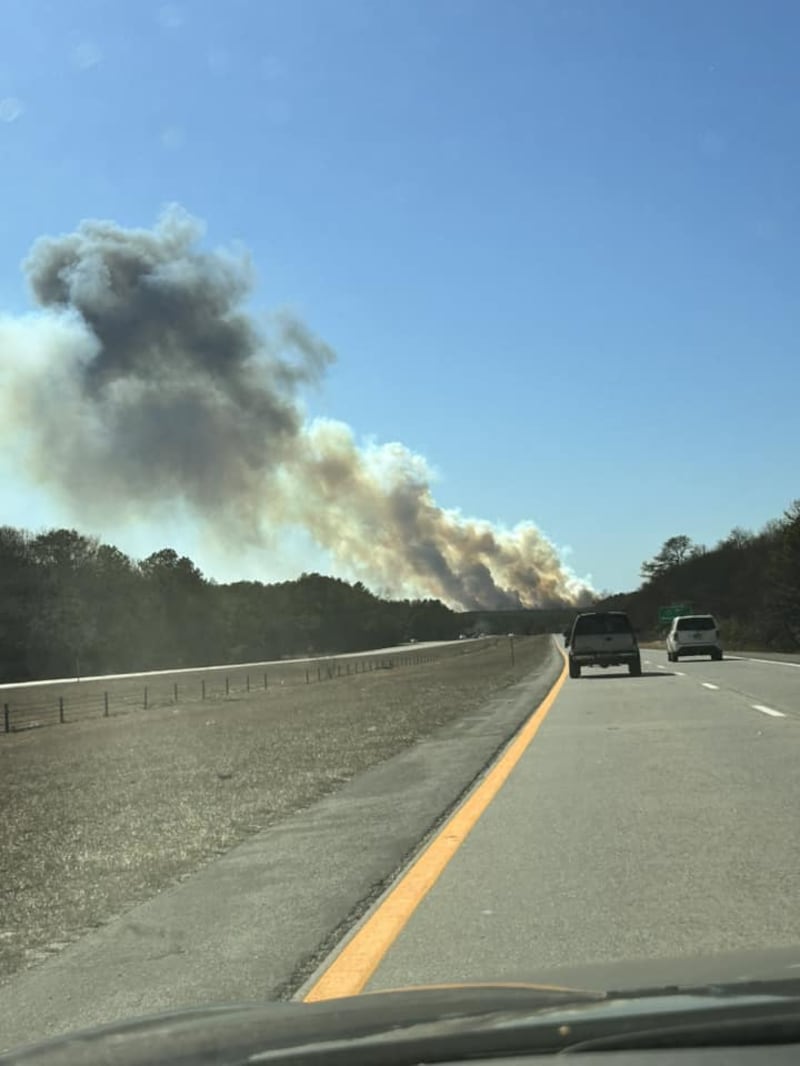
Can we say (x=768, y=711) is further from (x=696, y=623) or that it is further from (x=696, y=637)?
(x=696, y=623)

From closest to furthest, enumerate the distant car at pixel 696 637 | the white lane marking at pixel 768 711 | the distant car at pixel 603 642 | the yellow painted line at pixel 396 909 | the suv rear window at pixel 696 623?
the yellow painted line at pixel 396 909 < the white lane marking at pixel 768 711 < the distant car at pixel 603 642 < the distant car at pixel 696 637 < the suv rear window at pixel 696 623

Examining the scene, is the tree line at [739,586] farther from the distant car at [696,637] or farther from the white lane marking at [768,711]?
the white lane marking at [768,711]

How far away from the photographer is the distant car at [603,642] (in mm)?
33250

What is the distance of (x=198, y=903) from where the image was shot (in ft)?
21.7

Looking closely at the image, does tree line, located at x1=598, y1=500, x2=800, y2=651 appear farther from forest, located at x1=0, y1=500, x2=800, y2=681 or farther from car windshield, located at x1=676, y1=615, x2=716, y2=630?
car windshield, located at x1=676, y1=615, x2=716, y2=630

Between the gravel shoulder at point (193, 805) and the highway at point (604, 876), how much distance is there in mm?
430

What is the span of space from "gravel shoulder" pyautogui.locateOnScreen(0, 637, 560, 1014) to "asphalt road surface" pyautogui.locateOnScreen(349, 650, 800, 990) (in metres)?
0.60

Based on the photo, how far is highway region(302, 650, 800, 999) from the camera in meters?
5.15

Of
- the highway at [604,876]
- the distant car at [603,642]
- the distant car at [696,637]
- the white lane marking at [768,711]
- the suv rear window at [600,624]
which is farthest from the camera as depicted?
the distant car at [696,637]

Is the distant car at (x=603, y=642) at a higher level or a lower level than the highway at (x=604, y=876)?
higher

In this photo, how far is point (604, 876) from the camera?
6.87m

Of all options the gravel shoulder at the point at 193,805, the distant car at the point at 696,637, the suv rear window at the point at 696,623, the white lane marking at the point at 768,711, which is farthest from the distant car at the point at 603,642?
the white lane marking at the point at 768,711

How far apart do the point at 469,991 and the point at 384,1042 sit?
58 centimetres

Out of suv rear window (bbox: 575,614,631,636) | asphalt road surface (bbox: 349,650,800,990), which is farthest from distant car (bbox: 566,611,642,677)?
asphalt road surface (bbox: 349,650,800,990)
